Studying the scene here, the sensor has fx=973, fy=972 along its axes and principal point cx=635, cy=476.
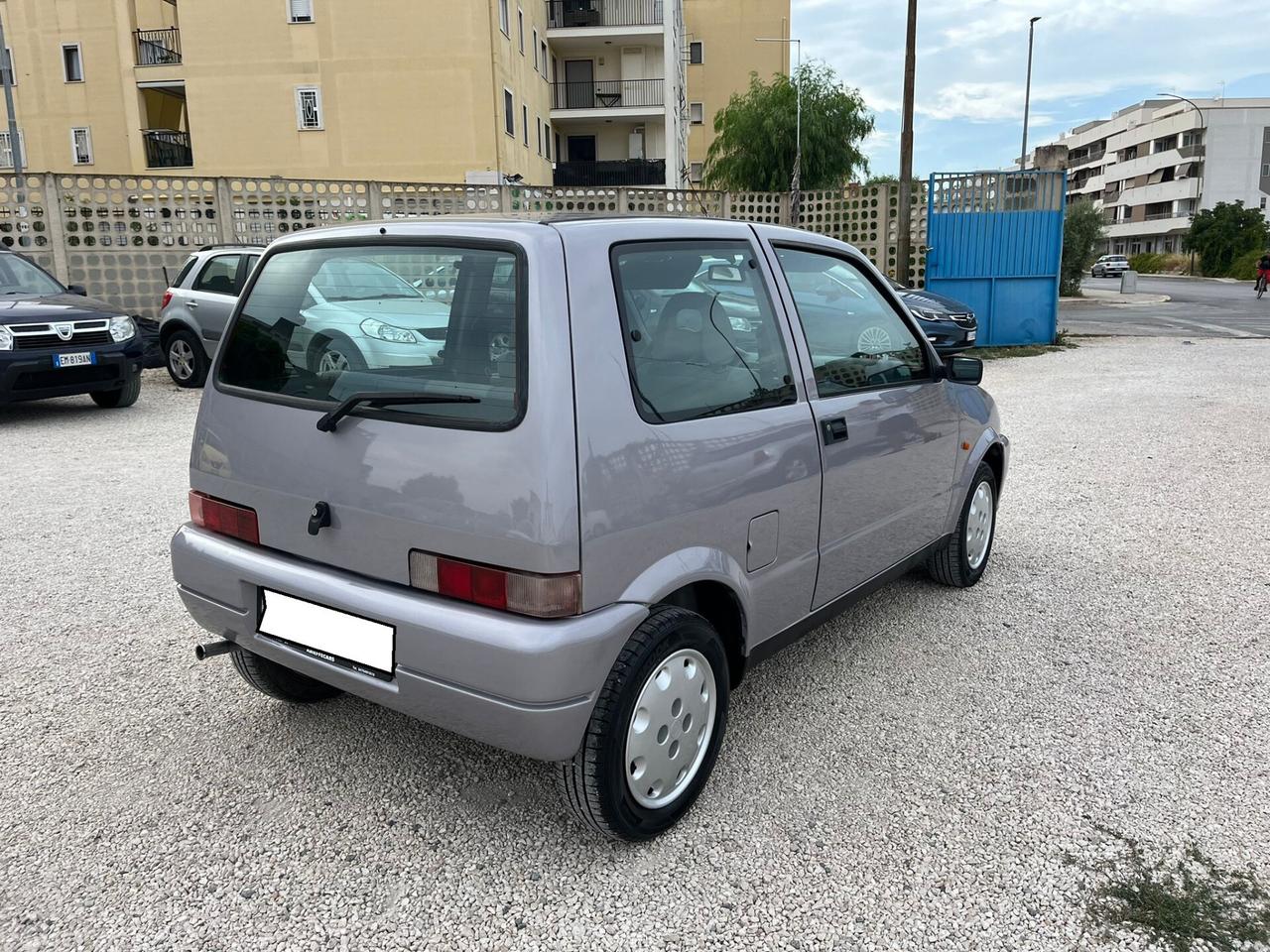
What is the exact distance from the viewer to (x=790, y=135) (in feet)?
103

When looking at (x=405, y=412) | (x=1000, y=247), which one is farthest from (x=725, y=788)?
(x=1000, y=247)

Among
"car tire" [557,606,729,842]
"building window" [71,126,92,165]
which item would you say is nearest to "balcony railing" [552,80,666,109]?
"building window" [71,126,92,165]

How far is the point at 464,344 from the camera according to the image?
2.52 meters

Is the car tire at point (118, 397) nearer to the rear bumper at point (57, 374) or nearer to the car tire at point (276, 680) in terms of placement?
the rear bumper at point (57, 374)

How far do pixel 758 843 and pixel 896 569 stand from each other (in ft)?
5.10

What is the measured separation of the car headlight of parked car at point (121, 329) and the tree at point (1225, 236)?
197 ft

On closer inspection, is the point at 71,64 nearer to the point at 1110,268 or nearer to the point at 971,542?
the point at 971,542

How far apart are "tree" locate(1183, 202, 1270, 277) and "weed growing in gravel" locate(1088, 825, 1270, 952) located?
6225 cm

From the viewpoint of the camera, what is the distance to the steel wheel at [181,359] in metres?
12.0

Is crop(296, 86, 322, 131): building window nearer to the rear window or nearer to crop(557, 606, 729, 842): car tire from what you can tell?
the rear window

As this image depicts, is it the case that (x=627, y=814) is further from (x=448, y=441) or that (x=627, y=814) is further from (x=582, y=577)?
(x=448, y=441)

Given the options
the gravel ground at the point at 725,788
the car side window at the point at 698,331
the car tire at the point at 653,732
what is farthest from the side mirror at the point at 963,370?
the car tire at the point at 653,732

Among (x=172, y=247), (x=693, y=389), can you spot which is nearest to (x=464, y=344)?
(x=693, y=389)

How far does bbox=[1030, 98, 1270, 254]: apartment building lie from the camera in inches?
3209
